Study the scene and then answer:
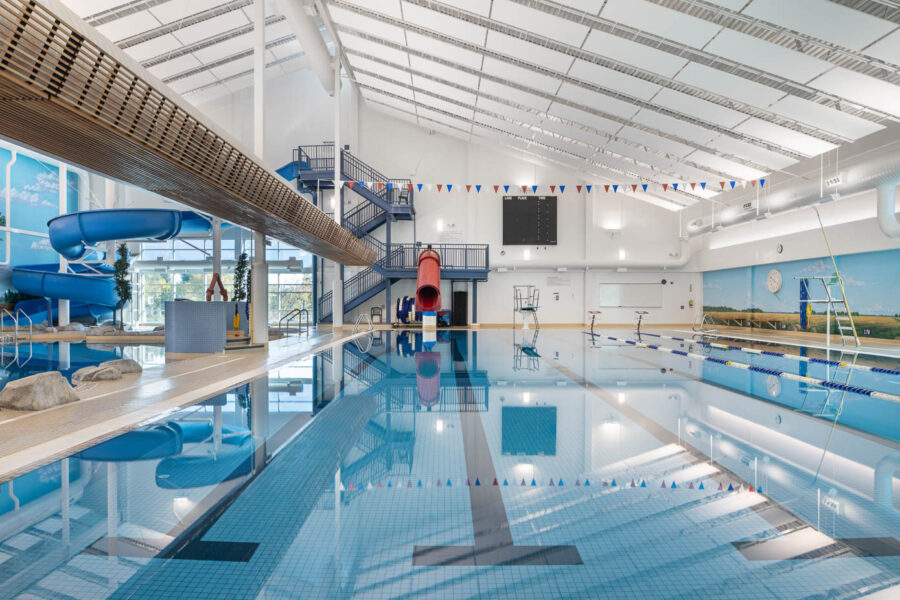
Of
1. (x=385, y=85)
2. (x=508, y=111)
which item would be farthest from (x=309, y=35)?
(x=508, y=111)

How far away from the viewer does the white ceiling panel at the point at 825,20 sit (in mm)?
5859

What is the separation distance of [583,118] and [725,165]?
12.0 feet

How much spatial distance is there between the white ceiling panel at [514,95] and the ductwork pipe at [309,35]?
13.6ft

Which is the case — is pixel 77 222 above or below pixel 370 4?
below

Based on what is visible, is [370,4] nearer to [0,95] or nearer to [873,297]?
[0,95]

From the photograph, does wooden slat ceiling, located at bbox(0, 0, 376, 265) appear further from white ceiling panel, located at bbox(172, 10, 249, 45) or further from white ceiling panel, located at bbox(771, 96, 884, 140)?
white ceiling panel, located at bbox(771, 96, 884, 140)

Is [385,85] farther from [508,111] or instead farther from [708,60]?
[708,60]

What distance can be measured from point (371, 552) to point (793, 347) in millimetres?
11621

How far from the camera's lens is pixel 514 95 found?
1154 centimetres

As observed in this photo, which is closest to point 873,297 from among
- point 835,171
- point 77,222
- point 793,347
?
point 793,347

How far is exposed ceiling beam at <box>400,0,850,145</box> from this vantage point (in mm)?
8844

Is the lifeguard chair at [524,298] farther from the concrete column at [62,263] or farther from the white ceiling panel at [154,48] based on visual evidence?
the concrete column at [62,263]

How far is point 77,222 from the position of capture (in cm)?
1171

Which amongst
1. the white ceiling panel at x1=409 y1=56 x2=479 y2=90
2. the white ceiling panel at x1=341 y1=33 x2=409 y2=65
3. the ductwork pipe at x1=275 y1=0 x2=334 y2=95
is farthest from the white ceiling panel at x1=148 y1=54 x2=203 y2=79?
the white ceiling panel at x1=409 y1=56 x2=479 y2=90
